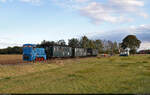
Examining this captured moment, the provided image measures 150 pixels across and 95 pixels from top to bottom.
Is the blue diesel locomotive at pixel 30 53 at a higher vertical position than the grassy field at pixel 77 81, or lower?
higher

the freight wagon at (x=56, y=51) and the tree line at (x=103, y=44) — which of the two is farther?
Result: the tree line at (x=103, y=44)

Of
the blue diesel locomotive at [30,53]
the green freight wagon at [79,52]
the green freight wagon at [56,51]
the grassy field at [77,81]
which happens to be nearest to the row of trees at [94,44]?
the green freight wagon at [79,52]

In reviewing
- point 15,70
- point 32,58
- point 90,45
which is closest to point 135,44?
point 90,45

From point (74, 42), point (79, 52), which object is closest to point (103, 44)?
point (74, 42)

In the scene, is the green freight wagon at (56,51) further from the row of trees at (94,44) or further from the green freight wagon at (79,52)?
the row of trees at (94,44)

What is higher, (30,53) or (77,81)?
(30,53)

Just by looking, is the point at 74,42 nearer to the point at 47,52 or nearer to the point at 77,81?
the point at 47,52

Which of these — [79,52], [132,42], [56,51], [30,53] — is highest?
[132,42]

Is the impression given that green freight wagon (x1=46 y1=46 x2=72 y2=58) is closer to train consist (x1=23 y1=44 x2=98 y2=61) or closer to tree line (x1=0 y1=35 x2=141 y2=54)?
train consist (x1=23 y1=44 x2=98 y2=61)

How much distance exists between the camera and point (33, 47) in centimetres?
2855

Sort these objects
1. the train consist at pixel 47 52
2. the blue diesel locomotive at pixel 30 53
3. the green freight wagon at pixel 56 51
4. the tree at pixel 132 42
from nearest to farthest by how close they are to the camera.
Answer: the blue diesel locomotive at pixel 30 53
the train consist at pixel 47 52
the green freight wagon at pixel 56 51
the tree at pixel 132 42

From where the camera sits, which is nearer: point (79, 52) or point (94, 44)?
point (79, 52)

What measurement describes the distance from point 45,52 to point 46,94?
27864 mm

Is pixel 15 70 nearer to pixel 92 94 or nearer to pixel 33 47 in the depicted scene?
pixel 33 47
